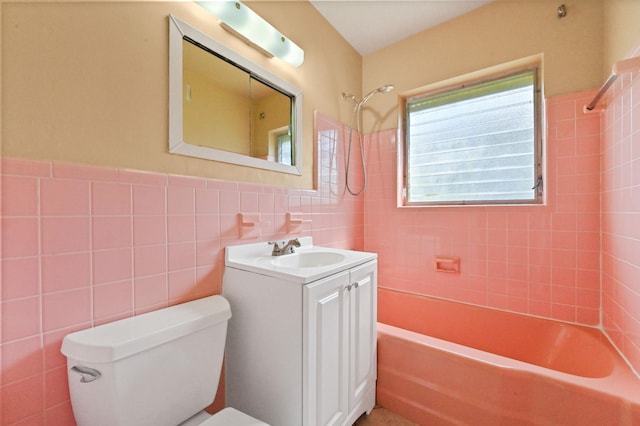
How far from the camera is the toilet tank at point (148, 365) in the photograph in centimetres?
68

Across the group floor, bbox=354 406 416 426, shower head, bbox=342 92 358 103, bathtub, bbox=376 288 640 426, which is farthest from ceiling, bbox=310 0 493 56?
floor, bbox=354 406 416 426

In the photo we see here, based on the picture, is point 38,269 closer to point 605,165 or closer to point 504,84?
point 605,165

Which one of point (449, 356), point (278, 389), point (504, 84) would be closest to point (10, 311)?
point (278, 389)

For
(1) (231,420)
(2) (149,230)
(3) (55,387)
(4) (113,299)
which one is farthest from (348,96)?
(3) (55,387)

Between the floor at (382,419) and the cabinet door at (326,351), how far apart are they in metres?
0.28

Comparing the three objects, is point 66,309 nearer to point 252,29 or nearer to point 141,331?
point 141,331

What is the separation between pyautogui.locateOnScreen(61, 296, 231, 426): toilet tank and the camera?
680 millimetres

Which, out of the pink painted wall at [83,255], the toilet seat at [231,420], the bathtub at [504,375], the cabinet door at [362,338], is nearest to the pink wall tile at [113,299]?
the pink painted wall at [83,255]

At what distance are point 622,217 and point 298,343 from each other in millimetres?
1574

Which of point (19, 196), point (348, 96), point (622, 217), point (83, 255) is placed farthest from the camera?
point (348, 96)

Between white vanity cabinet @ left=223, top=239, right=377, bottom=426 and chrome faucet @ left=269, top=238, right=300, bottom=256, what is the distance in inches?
10.1

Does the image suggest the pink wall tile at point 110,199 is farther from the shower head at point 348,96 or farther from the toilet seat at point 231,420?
the shower head at point 348,96

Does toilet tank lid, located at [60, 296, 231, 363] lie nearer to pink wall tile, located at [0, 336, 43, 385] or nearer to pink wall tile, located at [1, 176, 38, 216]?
pink wall tile, located at [0, 336, 43, 385]

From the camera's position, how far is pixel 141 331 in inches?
30.1
